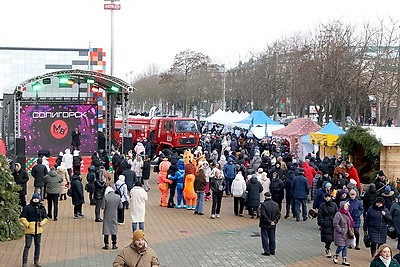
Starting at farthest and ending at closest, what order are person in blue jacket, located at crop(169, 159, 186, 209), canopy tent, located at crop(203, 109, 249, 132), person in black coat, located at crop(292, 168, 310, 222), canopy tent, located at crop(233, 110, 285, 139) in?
canopy tent, located at crop(203, 109, 249, 132)
canopy tent, located at crop(233, 110, 285, 139)
person in blue jacket, located at crop(169, 159, 186, 209)
person in black coat, located at crop(292, 168, 310, 222)

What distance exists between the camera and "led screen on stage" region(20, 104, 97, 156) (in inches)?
1175

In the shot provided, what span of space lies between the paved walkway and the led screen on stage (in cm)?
1315

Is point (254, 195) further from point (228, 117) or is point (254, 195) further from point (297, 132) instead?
point (228, 117)

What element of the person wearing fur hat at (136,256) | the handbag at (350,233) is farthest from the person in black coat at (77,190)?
the person wearing fur hat at (136,256)

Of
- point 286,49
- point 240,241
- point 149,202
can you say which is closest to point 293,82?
point 286,49

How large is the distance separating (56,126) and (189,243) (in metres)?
18.4

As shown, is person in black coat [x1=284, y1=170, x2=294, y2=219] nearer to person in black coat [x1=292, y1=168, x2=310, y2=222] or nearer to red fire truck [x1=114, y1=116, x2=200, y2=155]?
person in black coat [x1=292, y1=168, x2=310, y2=222]

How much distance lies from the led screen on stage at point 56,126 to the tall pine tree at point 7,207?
1689 centimetres

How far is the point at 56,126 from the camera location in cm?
3030

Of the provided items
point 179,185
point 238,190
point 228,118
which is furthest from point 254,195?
point 228,118

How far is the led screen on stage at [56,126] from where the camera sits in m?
29.8

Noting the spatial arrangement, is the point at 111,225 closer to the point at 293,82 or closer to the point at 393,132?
the point at 393,132

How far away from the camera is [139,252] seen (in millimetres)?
7082

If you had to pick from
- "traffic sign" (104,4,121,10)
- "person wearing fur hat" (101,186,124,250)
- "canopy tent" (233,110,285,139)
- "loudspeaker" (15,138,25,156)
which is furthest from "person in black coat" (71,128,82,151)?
"person wearing fur hat" (101,186,124,250)
